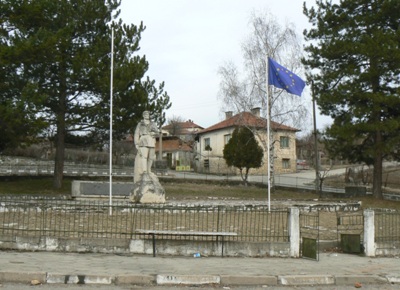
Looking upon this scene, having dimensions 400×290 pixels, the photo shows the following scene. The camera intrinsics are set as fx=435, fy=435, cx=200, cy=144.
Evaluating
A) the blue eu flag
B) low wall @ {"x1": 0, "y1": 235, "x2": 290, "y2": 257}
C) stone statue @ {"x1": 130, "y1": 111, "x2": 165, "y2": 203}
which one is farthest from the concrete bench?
the blue eu flag

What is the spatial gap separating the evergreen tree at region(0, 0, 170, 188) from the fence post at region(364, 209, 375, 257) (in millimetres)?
18354

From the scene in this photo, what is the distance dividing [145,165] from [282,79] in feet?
21.7

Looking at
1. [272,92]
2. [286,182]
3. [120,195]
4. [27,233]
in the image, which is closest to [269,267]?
[27,233]

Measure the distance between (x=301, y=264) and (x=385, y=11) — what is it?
71.0 feet

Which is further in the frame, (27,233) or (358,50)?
(358,50)

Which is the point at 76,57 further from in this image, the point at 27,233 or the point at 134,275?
the point at 134,275

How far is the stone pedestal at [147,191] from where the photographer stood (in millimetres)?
17891

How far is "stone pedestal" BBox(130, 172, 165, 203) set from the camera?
1789 cm

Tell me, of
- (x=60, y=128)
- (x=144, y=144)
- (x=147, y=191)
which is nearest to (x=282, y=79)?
(x=144, y=144)

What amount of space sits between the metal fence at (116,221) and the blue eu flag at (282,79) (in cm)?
512

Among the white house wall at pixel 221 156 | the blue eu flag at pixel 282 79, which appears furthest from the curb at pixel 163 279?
the white house wall at pixel 221 156

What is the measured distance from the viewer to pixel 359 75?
2628cm

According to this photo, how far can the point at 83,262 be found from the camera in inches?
368

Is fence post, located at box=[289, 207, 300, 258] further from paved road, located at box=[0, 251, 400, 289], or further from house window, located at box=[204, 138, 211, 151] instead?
house window, located at box=[204, 138, 211, 151]
